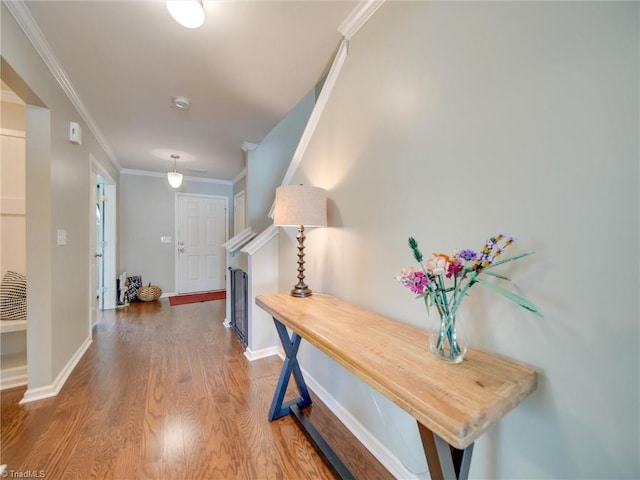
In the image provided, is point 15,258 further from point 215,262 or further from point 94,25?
point 215,262

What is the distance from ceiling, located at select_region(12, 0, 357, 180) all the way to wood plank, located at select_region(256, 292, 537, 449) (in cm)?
171

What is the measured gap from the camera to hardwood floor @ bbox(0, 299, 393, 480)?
126 cm

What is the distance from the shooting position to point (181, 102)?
7.39ft

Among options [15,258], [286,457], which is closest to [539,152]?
[286,457]

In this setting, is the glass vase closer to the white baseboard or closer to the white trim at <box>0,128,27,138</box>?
the white baseboard

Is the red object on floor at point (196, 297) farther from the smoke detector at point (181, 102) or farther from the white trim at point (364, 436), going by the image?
the white trim at point (364, 436)

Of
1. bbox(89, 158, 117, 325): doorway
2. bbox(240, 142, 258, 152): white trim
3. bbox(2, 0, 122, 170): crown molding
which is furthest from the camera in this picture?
bbox(89, 158, 117, 325): doorway

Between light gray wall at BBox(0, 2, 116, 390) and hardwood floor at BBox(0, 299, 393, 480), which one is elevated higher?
light gray wall at BBox(0, 2, 116, 390)

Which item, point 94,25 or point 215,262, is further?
point 215,262

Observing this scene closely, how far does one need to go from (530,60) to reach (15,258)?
11.7 feet

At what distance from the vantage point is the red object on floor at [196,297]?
4496mm

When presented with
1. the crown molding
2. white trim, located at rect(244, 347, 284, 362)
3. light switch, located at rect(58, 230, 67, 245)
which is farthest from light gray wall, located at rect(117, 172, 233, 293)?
white trim, located at rect(244, 347, 284, 362)

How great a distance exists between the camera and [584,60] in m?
0.68

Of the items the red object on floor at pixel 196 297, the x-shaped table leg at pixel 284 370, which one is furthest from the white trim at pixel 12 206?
the red object on floor at pixel 196 297
